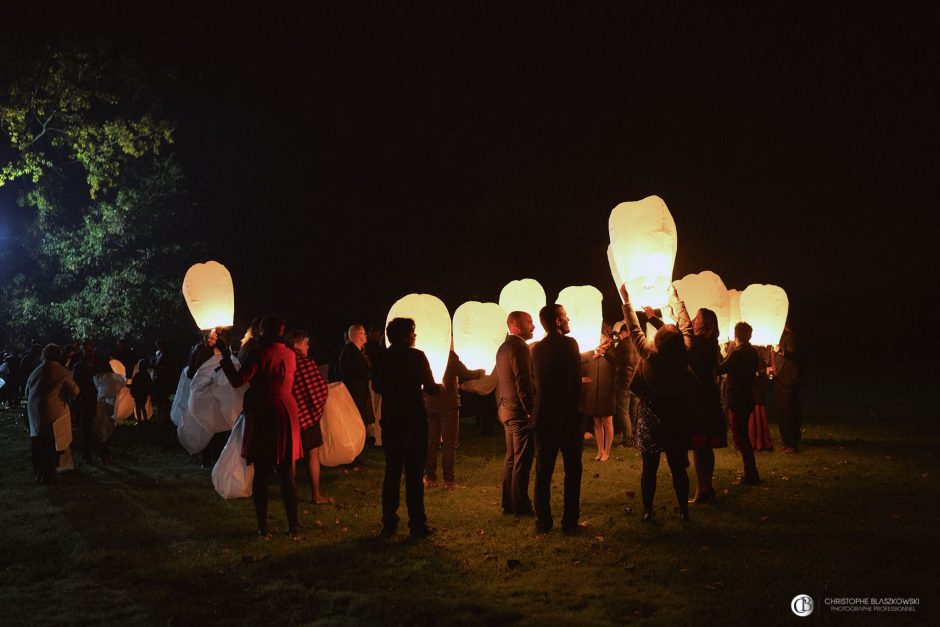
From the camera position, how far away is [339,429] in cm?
958

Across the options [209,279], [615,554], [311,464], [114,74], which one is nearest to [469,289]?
[114,74]

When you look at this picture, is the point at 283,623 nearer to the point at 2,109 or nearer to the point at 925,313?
the point at 2,109

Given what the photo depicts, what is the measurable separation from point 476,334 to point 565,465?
265 cm

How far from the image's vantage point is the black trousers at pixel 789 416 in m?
12.3

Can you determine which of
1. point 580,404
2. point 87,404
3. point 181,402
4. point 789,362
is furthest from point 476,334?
point 87,404

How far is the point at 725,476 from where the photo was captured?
9961 mm

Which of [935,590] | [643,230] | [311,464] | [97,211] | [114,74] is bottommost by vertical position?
[935,590]

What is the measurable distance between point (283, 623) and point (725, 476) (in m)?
6.74

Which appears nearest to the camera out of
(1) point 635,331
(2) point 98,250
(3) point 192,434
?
(1) point 635,331

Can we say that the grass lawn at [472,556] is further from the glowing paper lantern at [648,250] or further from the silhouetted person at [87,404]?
the glowing paper lantern at [648,250]

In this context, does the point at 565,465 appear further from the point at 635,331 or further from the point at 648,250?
the point at 648,250

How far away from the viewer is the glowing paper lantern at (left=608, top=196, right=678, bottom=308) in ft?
23.7

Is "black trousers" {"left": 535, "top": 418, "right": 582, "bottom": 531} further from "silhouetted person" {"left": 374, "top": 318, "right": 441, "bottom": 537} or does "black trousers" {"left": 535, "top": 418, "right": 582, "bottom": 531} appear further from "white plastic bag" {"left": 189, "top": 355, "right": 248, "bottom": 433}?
"white plastic bag" {"left": 189, "top": 355, "right": 248, "bottom": 433}

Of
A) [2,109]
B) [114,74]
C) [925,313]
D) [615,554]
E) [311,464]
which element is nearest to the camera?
[615,554]
